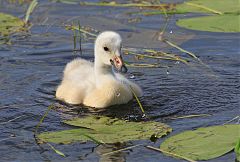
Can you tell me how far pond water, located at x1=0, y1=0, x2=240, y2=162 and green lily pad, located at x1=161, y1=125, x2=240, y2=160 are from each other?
87 mm

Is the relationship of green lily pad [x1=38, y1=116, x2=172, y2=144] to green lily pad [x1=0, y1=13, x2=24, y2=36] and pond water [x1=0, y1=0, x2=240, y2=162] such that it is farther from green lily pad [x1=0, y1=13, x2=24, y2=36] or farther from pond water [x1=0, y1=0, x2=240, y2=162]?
green lily pad [x1=0, y1=13, x2=24, y2=36]

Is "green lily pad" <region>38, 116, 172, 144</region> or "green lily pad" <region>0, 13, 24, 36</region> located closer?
"green lily pad" <region>38, 116, 172, 144</region>

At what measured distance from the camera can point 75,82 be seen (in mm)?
7758

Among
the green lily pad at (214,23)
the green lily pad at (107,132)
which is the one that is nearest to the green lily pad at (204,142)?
the green lily pad at (107,132)

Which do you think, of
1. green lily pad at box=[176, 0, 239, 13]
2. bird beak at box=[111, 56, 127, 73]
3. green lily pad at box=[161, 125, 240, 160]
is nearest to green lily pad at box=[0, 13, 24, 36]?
green lily pad at box=[176, 0, 239, 13]

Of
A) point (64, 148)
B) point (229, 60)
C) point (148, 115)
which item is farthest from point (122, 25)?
point (64, 148)

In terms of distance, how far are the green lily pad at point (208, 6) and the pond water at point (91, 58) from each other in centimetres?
25

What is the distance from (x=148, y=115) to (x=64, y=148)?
1.12 m

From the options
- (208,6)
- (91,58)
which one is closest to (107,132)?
(91,58)

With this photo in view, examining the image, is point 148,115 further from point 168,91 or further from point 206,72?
point 206,72

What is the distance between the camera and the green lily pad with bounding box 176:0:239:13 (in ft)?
30.7

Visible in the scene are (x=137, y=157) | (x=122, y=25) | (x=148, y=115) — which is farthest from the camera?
(x=122, y=25)

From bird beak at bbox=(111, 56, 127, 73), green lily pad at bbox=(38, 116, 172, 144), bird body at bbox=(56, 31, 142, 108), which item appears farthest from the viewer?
bird body at bbox=(56, 31, 142, 108)

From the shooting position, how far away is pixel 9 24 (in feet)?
31.9
